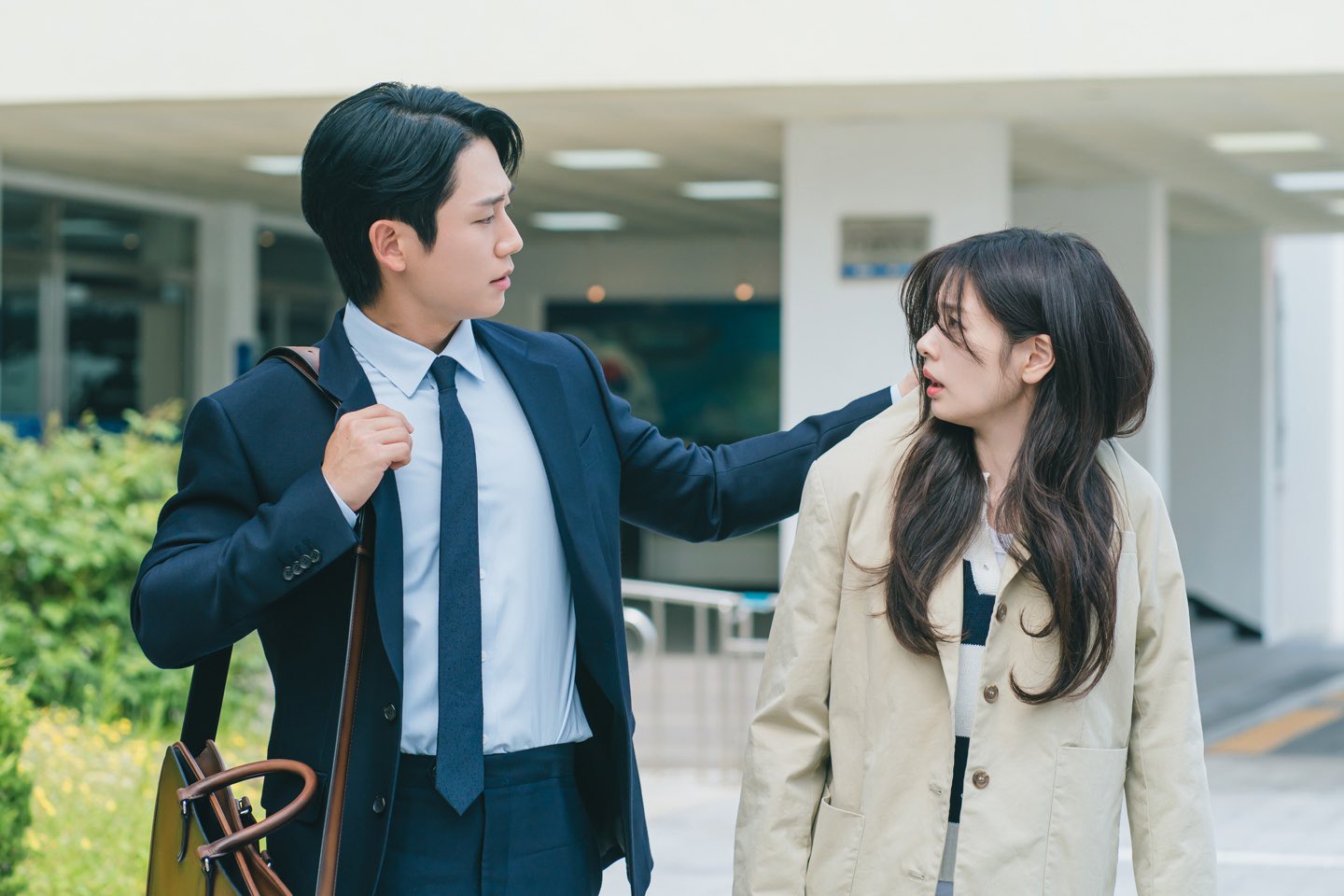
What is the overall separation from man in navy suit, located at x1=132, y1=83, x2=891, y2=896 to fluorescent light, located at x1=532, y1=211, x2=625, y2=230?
1245 cm

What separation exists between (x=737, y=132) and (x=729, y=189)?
315 centimetres

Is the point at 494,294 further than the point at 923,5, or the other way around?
the point at 923,5

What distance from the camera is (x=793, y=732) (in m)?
2.27

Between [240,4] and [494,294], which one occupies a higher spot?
[240,4]

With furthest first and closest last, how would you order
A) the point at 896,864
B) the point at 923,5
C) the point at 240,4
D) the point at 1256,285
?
the point at 1256,285, the point at 240,4, the point at 923,5, the point at 896,864

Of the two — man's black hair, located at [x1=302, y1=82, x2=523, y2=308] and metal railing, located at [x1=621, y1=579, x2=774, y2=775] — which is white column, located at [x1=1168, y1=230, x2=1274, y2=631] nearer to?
metal railing, located at [x1=621, y1=579, x2=774, y2=775]

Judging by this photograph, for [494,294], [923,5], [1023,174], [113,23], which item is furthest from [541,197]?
[494,294]

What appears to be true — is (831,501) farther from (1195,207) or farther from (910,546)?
(1195,207)

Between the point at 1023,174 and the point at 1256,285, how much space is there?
474cm

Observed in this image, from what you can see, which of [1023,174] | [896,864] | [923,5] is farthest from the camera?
[1023,174]

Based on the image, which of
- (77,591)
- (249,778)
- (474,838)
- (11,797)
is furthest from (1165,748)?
(77,591)

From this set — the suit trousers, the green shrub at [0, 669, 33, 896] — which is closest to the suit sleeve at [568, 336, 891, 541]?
the suit trousers

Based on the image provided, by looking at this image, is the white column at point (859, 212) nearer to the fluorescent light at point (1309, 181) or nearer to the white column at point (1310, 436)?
the fluorescent light at point (1309, 181)

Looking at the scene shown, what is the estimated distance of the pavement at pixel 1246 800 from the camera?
601cm
